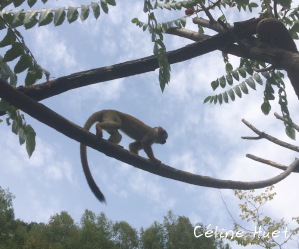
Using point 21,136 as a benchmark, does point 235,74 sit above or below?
above

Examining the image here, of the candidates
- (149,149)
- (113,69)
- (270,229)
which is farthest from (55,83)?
(270,229)

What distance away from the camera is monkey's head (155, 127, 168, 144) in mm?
7713

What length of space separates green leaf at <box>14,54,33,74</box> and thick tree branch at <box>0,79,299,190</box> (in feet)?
0.60

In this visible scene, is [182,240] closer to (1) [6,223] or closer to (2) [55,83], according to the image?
(1) [6,223]

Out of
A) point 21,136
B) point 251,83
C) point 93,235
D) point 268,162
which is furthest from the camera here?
point 93,235

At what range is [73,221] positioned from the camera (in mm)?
32594

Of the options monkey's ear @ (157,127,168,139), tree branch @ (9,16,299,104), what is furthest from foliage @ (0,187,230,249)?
tree branch @ (9,16,299,104)

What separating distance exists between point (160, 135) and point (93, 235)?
22.9 meters

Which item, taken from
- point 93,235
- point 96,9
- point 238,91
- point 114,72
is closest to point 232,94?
point 238,91

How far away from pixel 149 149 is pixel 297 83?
10.3 ft

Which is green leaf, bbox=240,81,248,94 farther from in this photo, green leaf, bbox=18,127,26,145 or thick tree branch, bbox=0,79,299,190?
green leaf, bbox=18,127,26,145

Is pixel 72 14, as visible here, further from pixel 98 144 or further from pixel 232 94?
pixel 232 94

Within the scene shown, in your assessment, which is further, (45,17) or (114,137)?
(114,137)

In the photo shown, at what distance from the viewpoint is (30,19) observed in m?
3.55
